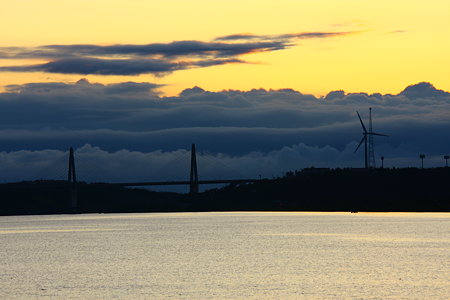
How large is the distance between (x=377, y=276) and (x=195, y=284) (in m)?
19.8

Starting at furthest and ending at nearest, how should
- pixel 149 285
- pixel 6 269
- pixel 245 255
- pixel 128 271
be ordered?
pixel 245 255, pixel 6 269, pixel 128 271, pixel 149 285

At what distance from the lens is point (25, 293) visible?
264 ft

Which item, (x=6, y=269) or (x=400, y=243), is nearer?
(x=6, y=269)

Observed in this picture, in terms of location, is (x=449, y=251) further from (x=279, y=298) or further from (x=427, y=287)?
(x=279, y=298)

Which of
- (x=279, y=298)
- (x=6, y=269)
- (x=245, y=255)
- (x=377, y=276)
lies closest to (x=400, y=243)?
(x=245, y=255)

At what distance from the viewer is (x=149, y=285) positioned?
277 feet

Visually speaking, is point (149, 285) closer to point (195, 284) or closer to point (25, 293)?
point (195, 284)

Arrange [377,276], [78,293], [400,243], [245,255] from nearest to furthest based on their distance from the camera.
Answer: [78,293]
[377,276]
[245,255]
[400,243]

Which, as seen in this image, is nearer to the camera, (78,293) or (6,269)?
(78,293)

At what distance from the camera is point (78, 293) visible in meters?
78.6

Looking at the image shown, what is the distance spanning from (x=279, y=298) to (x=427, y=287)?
1622 centimetres

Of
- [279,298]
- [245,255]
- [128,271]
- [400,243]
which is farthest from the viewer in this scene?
[400,243]

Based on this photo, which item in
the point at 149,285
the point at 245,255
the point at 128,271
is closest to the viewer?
the point at 149,285

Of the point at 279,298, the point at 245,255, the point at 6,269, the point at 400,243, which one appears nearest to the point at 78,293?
the point at 279,298
